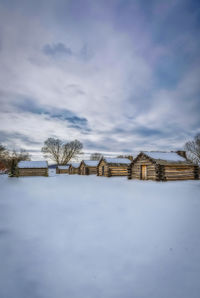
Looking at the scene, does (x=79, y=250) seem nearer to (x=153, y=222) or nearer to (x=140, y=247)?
(x=140, y=247)

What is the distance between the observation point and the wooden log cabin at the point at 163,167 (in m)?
21.6

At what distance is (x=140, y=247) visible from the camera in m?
3.68

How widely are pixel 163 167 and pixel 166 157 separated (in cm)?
247

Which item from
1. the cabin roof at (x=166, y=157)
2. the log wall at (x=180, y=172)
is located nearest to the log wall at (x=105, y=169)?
the cabin roof at (x=166, y=157)

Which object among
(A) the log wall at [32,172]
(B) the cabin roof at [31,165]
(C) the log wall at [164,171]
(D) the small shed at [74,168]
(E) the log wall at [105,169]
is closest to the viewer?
(C) the log wall at [164,171]

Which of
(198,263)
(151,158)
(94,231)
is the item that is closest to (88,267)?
(94,231)

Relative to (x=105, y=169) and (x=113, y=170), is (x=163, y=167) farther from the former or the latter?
(x=105, y=169)

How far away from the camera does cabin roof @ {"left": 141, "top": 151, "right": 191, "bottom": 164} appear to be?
73.6ft

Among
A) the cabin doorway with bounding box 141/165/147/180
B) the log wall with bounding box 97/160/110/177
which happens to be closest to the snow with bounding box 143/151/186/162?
the cabin doorway with bounding box 141/165/147/180

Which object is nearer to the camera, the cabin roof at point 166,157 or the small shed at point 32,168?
the cabin roof at point 166,157

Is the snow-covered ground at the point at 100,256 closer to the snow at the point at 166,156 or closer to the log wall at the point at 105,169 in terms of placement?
the snow at the point at 166,156

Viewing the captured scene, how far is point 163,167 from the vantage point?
21766 mm

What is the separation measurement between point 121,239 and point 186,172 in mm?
22544

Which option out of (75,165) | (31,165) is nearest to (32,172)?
(31,165)
